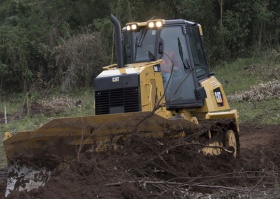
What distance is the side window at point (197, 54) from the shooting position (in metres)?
9.51

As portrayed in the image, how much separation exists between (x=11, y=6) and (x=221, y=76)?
43.2 feet

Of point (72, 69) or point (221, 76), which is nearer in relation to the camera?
point (221, 76)

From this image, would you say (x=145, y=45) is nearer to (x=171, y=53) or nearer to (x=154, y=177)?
(x=171, y=53)

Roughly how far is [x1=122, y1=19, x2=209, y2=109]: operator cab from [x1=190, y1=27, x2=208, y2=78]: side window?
4.0 inches

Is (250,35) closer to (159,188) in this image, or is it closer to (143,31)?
(143,31)

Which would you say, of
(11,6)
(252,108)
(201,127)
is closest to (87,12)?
(11,6)

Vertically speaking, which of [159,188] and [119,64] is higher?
[119,64]

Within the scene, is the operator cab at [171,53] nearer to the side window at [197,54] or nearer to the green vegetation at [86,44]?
the side window at [197,54]

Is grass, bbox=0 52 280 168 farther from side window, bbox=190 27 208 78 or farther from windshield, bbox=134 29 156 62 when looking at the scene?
side window, bbox=190 27 208 78

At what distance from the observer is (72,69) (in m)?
23.5

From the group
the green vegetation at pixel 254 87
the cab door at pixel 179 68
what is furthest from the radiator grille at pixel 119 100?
the green vegetation at pixel 254 87

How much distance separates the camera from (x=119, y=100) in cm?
825

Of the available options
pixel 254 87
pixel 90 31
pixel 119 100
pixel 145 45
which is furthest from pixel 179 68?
pixel 90 31

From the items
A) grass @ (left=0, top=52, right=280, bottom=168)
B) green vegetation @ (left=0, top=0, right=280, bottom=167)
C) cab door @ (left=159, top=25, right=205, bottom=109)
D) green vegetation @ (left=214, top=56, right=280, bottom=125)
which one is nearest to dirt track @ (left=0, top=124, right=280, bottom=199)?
cab door @ (left=159, top=25, right=205, bottom=109)
